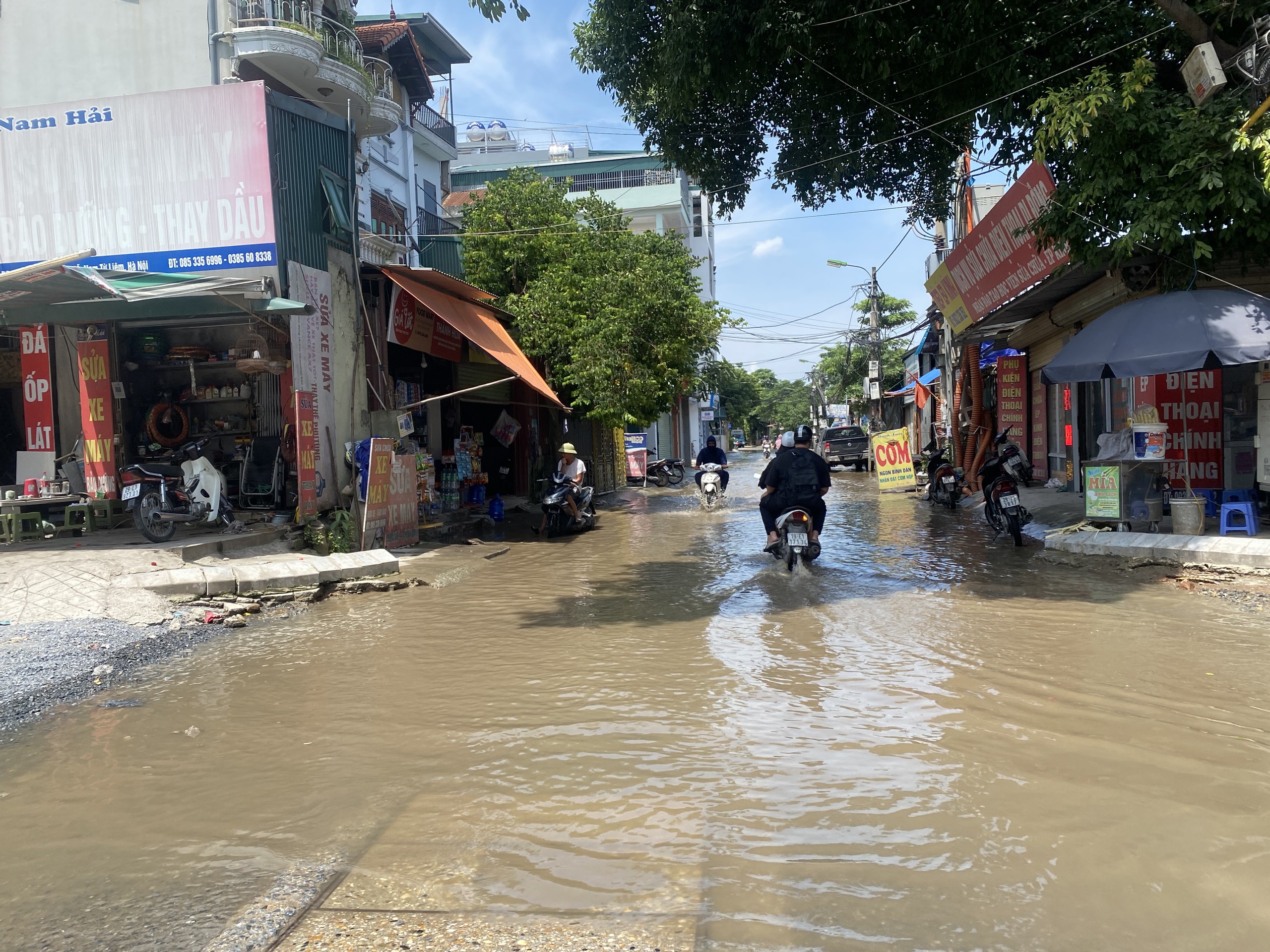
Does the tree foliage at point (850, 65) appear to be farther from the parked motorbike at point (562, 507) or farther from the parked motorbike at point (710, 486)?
the parked motorbike at point (710, 486)

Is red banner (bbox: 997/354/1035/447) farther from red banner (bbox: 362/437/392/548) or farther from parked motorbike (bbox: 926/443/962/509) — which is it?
red banner (bbox: 362/437/392/548)

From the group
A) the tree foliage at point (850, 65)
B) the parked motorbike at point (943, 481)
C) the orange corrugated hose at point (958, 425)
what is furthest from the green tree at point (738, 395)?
the tree foliage at point (850, 65)

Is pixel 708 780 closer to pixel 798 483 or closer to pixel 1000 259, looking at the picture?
pixel 798 483

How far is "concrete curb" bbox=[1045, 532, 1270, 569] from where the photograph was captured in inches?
320

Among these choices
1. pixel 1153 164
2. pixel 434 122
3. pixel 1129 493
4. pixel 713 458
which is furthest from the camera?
pixel 434 122

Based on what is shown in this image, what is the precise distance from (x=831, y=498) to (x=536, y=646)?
1429 centimetres

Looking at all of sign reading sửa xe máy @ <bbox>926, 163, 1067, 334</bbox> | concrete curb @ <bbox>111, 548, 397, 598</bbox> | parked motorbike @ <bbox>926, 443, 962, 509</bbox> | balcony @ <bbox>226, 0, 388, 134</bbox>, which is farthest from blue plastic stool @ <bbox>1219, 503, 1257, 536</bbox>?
balcony @ <bbox>226, 0, 388, 134</bbox>

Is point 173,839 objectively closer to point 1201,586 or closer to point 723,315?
point 1201,586

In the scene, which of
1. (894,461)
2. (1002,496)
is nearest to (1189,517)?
(1002,496)

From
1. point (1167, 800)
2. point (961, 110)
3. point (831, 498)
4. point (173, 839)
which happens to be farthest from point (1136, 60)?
point (831, 498)

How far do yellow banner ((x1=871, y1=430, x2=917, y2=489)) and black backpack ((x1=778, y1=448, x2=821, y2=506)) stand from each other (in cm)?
1187

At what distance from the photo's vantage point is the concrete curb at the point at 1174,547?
8125mm

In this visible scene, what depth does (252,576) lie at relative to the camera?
27.3 ft

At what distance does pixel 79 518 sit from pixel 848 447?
2693 centimetres
